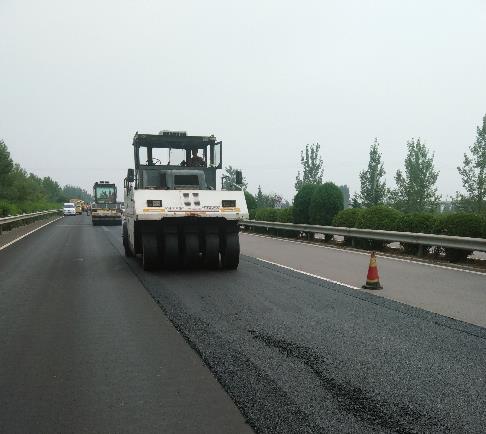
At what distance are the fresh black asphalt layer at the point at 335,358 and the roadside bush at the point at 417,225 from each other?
7407 mm

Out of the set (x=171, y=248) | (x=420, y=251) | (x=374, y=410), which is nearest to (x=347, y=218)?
(x=420, y=251)

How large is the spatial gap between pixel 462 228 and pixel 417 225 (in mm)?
2036

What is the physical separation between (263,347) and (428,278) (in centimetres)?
639

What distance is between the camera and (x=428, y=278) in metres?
10.9

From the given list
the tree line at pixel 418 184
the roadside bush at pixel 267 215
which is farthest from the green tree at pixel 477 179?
the roadside bush at pixel 267 215

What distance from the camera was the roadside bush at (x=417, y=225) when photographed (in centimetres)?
1545

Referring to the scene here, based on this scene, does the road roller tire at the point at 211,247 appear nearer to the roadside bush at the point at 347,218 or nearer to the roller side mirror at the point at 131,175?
the roller side mirror at the point at 131,175

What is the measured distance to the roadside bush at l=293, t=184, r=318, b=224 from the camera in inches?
956

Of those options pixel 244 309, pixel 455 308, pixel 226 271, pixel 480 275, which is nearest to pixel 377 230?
pixel 480 275

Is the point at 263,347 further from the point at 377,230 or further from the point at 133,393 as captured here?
the point at 377,230

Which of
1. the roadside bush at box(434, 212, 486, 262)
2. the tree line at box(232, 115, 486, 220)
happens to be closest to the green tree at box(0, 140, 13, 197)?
the tree line at box(232, 115, 486, 220)

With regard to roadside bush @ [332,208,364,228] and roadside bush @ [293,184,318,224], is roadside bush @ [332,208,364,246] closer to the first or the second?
roadside bush @ [332,208,364,228]

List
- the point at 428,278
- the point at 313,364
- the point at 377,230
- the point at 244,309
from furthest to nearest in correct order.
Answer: the point at 377,230 < the point at 428,278 < the point at 244,309 < the point at 313,364

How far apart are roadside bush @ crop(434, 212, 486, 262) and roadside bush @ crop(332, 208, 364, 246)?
210 inches
